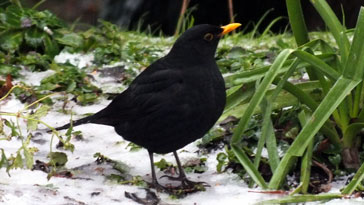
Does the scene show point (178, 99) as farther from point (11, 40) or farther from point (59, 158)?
point (11, 40)

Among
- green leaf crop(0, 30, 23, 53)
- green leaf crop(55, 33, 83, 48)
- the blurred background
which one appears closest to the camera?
green leaf crop(0, 30, 23, 53)

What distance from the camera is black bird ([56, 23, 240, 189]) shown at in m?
A: 3.07

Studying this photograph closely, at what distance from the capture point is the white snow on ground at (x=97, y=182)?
2994 mm

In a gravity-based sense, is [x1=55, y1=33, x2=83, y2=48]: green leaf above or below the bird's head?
below

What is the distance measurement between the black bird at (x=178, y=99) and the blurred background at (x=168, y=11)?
4.56 meters

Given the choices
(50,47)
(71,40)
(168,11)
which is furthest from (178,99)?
(168,11)

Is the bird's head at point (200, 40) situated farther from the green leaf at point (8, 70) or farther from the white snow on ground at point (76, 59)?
the white snow on ground at point (76, 59)

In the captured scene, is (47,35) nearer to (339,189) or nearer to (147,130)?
(147,130)

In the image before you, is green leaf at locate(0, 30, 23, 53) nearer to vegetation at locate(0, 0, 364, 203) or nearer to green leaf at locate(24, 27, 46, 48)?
green leaf at locate(24, 27, 46, 48)

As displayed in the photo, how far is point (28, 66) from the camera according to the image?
5.16 m

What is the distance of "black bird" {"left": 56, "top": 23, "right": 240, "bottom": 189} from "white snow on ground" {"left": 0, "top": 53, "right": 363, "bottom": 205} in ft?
0.53

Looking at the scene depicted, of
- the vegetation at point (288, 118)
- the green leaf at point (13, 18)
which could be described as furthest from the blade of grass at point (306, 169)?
the green leaf at point (13, 18)

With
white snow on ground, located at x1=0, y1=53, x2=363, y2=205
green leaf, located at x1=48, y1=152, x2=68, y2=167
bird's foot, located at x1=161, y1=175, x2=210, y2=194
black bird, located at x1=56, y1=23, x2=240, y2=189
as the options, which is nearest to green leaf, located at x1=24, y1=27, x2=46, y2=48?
white snow on ground, located at x1=0, y1=53, x2=363, y2=205

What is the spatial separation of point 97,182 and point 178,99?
604 millimetres
